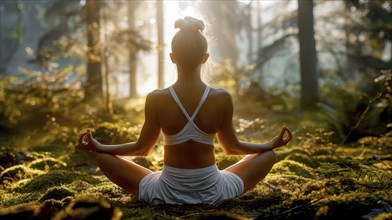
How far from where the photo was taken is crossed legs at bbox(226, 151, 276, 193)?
3.72 metres

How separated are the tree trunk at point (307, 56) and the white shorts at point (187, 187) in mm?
9834

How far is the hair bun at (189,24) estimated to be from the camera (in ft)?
11.0

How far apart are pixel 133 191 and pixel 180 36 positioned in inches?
59.9

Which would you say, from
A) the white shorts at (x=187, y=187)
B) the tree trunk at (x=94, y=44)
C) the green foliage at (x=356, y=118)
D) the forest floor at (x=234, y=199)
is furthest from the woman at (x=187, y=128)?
the tree trunk at (x=94, y=44)

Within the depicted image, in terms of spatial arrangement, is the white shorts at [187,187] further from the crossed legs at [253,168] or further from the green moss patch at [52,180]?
the green moss patch at [52,180]

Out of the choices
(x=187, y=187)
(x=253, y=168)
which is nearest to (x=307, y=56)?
(x=253, y=168)

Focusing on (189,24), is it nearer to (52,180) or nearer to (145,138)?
(145,138)

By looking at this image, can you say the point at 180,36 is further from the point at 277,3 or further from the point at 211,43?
the point at 277,3

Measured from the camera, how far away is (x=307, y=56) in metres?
12.8

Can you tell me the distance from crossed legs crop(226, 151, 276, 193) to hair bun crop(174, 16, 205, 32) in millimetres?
1346

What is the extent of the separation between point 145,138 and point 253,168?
1059mm

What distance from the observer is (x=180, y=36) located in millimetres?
3400

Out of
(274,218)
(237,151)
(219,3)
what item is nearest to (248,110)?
(237,151)

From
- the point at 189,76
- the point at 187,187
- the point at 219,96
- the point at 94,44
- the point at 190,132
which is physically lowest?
the point at 187,187
